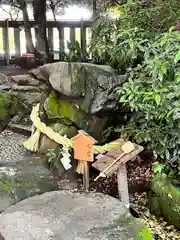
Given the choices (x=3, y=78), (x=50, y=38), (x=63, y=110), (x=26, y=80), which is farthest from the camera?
(x=50, y=38)

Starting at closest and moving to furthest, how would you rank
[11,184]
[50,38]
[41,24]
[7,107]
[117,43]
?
[11,184]
[117,43]
[7,107]
[41,24]
[50,38]

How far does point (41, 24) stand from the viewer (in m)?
7.05

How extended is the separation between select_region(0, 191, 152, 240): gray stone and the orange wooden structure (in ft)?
1.13

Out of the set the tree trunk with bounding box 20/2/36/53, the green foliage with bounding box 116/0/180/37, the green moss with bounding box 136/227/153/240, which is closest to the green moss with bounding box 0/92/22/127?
the green foliage with bounding box 116/0/180/37

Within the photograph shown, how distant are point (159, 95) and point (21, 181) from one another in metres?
1.37

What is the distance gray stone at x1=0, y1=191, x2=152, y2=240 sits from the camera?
2.13m

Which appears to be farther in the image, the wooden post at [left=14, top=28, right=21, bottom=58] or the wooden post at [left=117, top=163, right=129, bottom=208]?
the wooden post at [left=14, top=28, right=21, bottom=58]

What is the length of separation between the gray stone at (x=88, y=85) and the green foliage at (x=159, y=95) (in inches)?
18.3

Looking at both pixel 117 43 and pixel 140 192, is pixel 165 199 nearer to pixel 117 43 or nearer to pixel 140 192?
pixel 140 192

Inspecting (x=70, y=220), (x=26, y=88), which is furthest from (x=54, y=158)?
(x=26, y=88)

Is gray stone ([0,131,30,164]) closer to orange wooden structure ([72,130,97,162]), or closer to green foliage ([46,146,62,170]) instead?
green foliage ([46,146,62,170])

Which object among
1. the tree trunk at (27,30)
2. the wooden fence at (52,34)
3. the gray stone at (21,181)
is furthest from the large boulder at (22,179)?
the wooden fence at (52,34)

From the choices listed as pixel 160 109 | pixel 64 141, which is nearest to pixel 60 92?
pixel 64 141

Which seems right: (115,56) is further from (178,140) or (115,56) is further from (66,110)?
(178,140)
